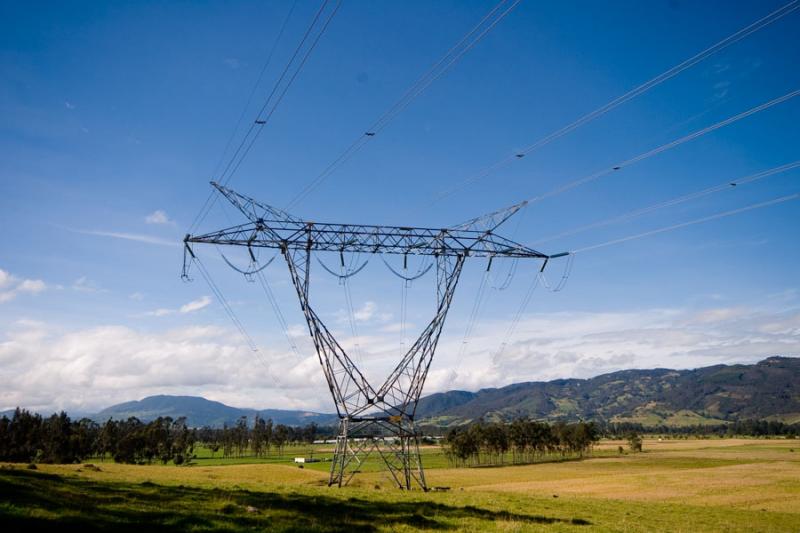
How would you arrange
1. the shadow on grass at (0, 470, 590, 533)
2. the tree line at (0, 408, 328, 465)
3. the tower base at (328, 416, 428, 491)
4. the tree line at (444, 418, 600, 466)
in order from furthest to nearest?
the tree line at (444, 418, 600, 466) → the tree line at (0, 408, 328, 465) → the tower base at (328, 416, 428, 491) → the shadow on grass at (0, 470, 590, 533)

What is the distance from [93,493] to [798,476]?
7938cm

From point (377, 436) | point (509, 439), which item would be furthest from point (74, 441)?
point (377, 436)

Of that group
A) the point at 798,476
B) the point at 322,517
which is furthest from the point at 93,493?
the point at 798,476

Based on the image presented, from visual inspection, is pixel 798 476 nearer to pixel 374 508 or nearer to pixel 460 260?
pixel 460 260

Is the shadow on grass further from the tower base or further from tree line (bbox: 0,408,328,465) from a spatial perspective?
tree line (bbox: 0,408,328,465)

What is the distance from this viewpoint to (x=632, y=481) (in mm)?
63938

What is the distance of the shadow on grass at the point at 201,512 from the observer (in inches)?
575

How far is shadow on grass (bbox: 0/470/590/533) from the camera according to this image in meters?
14.6

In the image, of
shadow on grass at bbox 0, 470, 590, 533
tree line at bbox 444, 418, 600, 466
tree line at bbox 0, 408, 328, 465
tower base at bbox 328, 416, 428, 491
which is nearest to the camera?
shadow on grass at bbox 0, 470, 590, 533

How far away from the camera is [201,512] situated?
18.0 m

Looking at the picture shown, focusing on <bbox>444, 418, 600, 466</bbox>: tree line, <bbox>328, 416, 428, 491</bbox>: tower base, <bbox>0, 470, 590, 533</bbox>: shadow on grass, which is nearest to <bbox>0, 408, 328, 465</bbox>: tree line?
<bbox>444, 418, 600, 466</bbox>: tree line

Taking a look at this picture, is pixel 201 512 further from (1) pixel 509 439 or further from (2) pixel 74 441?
(1) pixel 509 439

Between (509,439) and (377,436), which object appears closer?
(377,436)

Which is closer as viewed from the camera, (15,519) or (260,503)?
(15,519)
